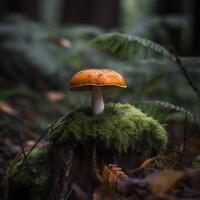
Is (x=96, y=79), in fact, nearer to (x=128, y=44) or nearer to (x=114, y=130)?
(x=114, y=130)

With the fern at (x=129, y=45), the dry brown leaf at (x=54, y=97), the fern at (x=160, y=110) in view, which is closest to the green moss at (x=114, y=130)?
the fern at (x=160, y=110)

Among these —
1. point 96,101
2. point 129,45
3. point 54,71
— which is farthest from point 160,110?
point 54,71

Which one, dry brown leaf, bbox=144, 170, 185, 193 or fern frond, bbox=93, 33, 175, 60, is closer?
dry brown leaf, bbox=144, 170, 185, 193

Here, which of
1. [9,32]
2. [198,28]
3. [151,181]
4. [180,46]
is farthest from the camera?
[180,46]

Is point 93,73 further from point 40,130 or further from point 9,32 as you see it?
point 9,32

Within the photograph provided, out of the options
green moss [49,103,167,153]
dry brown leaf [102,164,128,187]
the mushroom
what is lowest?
dry brown leaf [102,164,128,187]

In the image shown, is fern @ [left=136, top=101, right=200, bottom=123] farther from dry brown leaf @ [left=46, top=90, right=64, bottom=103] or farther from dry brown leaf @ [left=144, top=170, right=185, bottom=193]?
dry brown leaf @ [left=46, top=90, right=64, bottom=103]

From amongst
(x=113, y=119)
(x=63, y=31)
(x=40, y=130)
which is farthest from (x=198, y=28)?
(x=113, y=119)

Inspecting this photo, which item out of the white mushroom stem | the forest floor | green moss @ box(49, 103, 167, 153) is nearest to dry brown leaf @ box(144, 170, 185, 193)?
the forest floor
